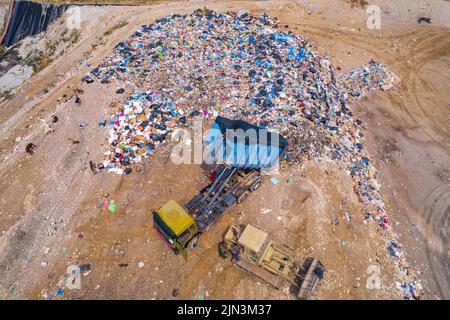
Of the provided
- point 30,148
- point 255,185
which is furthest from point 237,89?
point 30,148

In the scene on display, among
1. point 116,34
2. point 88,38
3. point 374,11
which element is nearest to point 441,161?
point 374,11

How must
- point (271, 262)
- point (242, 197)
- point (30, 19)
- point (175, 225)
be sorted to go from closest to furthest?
point (175, 225)
point (271, 262)
point (242, 197)
point (30, 19)

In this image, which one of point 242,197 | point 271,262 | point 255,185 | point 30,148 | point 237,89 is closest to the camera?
point 271,262

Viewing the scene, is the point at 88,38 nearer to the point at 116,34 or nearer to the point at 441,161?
the point at 116,34

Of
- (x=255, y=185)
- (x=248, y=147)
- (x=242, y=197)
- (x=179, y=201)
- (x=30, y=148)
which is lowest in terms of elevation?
(x=179, y=201)

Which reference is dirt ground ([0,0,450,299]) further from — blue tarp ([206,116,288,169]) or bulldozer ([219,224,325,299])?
blue tarp ([206,116,288,169])

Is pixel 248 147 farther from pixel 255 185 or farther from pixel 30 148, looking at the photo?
pixel 30 148

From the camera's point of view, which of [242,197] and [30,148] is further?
[30,148]
